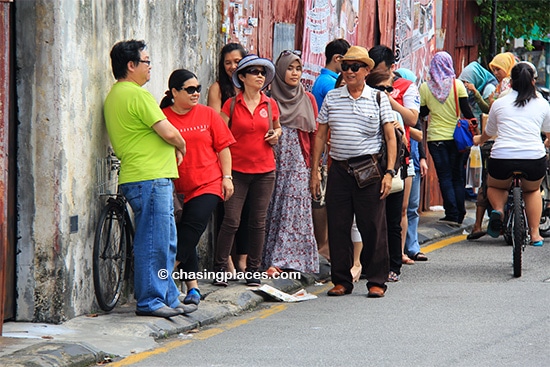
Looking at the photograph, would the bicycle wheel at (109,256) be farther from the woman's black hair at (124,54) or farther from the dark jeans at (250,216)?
the dark jeans at (250,216)

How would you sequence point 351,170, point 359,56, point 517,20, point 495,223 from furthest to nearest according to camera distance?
point 517,20
point 495,223
point 351,170
point 359,56

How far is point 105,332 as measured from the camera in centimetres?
757

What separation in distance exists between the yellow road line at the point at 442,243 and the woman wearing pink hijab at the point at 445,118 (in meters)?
0.54

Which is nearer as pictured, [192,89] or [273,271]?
[192,89]

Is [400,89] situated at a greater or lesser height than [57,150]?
greater

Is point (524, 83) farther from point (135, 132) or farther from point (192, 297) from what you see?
point (135, 132)

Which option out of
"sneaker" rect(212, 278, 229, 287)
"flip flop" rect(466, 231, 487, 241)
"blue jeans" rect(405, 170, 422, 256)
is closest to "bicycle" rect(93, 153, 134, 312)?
"sneaker" rect(212, 278, 229, 287)

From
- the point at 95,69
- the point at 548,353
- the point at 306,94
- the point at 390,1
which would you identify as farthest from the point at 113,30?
the point at 390,1

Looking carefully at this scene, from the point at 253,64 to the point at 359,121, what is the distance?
0.98 meters

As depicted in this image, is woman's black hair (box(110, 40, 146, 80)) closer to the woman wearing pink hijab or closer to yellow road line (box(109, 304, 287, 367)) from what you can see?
yellow road line (box(109, 304, 287, 367))

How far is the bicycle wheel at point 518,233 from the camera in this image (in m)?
10.3

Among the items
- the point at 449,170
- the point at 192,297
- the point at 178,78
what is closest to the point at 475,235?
the point at 449,170

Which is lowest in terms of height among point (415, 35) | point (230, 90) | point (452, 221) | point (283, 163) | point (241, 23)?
point (452, 221)

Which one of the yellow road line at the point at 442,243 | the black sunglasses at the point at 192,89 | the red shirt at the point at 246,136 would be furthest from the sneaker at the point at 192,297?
the yellow road line at the point at 442,243
